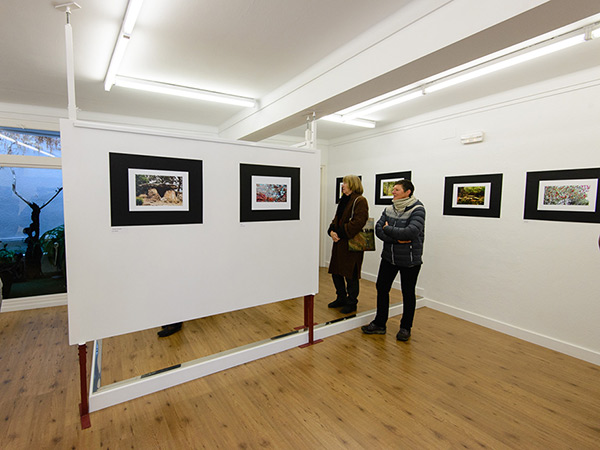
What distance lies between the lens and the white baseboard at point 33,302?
12.7 feet

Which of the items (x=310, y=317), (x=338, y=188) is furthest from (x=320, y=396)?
(x=338, y=188)

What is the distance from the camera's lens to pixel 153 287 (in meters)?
2.15

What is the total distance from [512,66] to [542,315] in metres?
2.38

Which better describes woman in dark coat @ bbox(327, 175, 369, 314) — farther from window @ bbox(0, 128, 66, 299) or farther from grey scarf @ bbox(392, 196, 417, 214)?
window @ bbox(0, 128, 66, 299)

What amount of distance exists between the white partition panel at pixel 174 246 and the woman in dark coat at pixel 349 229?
60 centimetres

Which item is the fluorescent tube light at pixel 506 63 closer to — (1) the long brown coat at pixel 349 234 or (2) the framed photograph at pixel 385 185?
(1) the long brown coat at pixel 349 234

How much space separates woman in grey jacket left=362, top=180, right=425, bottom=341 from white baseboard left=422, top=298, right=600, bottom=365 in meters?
1.06

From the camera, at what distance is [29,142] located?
404cm

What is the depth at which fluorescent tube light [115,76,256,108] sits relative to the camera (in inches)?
124

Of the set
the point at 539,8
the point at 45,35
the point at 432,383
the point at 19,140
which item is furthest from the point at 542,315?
the point at 19,140

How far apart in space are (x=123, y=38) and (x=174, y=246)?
1.52 metres

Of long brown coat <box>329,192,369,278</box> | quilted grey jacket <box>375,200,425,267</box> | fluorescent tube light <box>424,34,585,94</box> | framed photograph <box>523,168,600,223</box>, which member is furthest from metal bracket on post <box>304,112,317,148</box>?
framed photograph <box>523,168,600,223</box>

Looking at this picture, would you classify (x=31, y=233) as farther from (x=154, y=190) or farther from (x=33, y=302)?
(x=154, y=190)

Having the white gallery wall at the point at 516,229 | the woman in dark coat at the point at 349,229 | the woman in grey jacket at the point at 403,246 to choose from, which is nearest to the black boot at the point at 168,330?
the woman in dark coat at the point at 349,229
